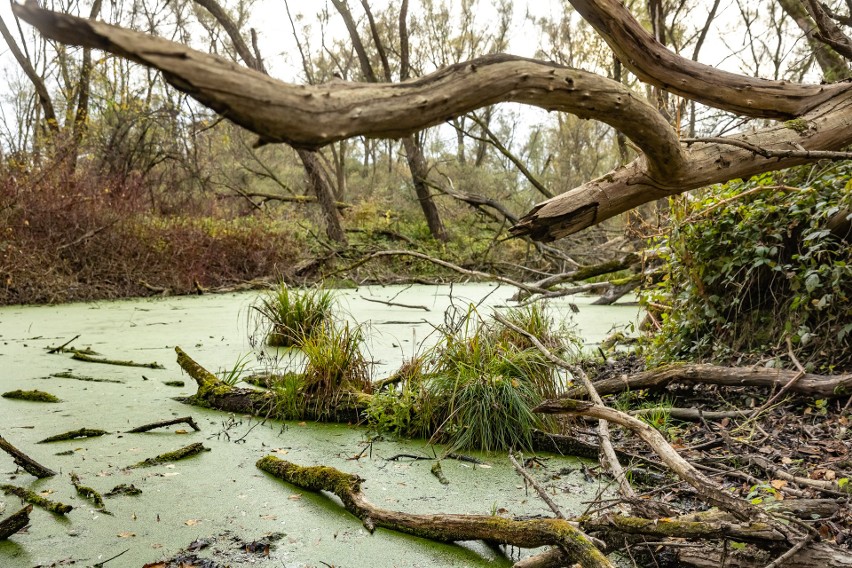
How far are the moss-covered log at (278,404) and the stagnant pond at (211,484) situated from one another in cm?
10

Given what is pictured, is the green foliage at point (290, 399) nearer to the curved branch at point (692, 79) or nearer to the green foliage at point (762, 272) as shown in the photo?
the green foliage at point (762, 272)

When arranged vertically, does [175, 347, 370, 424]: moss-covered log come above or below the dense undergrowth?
below

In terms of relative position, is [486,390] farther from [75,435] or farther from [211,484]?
[75,435]

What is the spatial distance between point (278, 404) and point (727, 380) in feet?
7.47

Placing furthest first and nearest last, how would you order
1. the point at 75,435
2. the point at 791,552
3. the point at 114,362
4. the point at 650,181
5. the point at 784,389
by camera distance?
the point at 114,362, the point at 75,435, the point at 784,389, the point at 650,181, the point at 791,552

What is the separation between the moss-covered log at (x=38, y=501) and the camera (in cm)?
232

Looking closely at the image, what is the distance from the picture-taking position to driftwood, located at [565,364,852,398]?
3100 mm

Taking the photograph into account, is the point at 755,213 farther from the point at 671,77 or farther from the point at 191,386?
the point at 191,386

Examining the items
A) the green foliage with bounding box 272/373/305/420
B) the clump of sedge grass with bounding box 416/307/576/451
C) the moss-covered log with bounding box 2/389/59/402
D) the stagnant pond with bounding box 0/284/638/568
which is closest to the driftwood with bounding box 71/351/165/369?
the stagnant pond with bounding box 0/284/638/568

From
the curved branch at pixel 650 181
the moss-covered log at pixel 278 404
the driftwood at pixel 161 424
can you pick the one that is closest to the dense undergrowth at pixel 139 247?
the moss-covered log at pixel 278 404

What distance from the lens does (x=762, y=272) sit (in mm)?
3816

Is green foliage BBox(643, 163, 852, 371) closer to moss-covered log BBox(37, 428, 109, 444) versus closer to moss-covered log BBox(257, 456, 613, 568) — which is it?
moss-covered log BBox(257, 456, 613, 568)

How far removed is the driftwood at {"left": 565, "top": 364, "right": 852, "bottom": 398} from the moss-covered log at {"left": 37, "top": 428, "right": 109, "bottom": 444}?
2.26 m

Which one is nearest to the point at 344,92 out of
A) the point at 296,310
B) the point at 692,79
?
the point at 692,79
